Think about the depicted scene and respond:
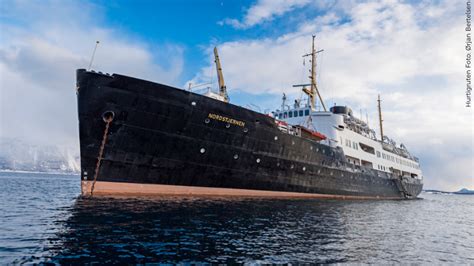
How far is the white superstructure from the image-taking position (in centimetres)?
3388

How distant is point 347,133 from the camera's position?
3534 centimetres

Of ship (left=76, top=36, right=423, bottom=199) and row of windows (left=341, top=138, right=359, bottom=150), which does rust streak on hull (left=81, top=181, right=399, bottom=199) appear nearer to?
ship (left=76, top=36, right=423, bottom=199)

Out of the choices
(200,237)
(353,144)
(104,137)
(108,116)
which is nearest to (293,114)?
(353,144)

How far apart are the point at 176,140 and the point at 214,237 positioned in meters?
10.3

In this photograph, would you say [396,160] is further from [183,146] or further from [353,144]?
[183,146]

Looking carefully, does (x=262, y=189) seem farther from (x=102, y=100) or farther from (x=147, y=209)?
(x=102, y=100)

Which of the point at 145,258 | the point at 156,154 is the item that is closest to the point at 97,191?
the point at 156,154

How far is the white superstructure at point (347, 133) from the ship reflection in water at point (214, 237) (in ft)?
59.6

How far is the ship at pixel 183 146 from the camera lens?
18.0 m

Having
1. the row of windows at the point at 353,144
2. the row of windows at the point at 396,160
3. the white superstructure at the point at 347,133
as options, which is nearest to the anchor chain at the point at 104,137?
the white superstructure at the point at 347,133

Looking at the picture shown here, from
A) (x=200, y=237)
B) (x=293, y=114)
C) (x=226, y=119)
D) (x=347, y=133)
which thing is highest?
(x=293, y=114)

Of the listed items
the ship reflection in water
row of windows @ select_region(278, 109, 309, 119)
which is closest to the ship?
the ship reflection in water

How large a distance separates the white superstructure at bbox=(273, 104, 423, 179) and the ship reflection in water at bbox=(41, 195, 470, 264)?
18.2m

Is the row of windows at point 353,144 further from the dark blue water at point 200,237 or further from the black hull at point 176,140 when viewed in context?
the dark blue water at point 200,237
